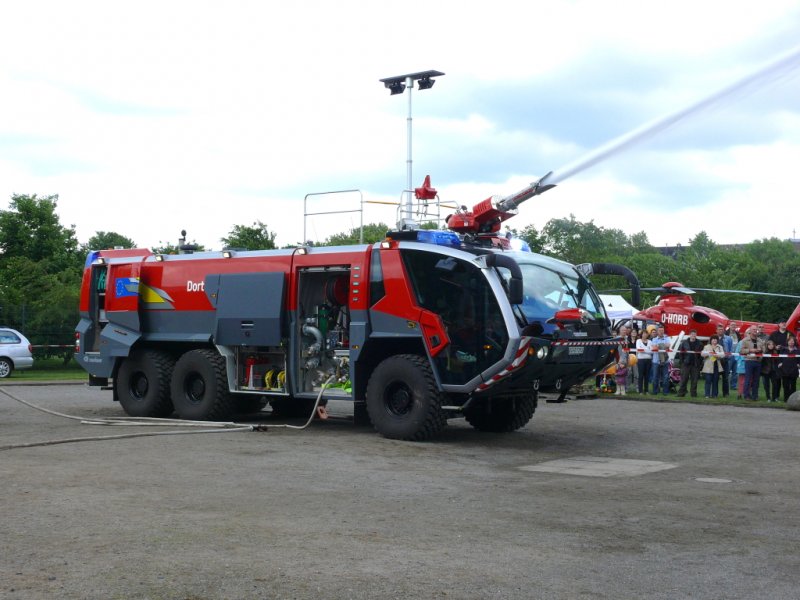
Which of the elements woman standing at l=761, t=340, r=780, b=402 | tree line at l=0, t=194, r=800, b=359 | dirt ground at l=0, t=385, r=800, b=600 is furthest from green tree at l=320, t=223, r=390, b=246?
woman standing at l=761, t=340, r=780, b=402

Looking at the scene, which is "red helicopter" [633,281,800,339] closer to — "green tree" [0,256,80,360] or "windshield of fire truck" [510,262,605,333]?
"windshield of fire truck" [510,262,605,333]

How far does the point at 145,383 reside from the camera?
18.2 m

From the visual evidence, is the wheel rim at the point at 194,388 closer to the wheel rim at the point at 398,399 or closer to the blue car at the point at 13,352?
the wheel rim at the point at 398,399

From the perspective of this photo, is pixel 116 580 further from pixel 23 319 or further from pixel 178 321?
pixel 23 319

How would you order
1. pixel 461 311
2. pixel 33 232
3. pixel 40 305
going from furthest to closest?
pixel 33 232
pixel 40 305
pixel 461 311

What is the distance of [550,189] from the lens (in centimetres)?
1403

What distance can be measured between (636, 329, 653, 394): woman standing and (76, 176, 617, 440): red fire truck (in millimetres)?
10360

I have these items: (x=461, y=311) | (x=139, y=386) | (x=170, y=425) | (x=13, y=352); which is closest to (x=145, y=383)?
(x=139, y=386)

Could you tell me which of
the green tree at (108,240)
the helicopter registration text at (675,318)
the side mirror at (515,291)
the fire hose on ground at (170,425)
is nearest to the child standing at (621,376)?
the helicopter registration text at (675,318)

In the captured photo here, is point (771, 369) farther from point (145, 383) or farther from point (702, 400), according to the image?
point (145, 383)

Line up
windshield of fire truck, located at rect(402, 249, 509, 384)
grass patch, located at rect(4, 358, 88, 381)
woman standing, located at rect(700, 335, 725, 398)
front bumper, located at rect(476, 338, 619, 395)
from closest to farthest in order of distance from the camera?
front bumper, located at rect(476, 338, 619, 395) < windshield of fire truck, located at rect(402, 249, 509, 384) < woman standing, located at rect(700, 335, 725, 398) < grass patch, located at rect(4, 358, 88, 381)

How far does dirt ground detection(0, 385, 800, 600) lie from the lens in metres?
6.52

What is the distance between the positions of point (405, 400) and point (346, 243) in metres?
19.2

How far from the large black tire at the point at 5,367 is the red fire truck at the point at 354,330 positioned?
52.7ft
